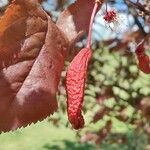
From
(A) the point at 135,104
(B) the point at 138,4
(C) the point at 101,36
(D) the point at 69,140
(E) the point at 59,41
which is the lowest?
(D) the point at 69,140

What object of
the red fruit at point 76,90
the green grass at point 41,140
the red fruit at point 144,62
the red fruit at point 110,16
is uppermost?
the red fruit at point 76,90

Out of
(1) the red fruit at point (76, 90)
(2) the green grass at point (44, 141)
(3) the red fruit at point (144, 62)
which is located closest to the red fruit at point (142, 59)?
(3) the red fruit at point (144, 62)

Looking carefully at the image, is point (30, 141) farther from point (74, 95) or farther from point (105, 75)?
point (74, 95)

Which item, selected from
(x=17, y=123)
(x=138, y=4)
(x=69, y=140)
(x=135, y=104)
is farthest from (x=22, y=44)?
(x=69, y=140)

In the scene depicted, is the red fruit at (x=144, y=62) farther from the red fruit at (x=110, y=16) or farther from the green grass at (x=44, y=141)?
the green grass at (x=44, y=141)

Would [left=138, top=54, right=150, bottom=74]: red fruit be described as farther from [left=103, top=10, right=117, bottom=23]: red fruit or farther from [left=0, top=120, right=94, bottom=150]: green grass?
[left=0, top=120, right=94, bottom=150]: green grass

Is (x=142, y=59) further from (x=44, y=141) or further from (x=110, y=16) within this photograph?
(x=44, y=141)

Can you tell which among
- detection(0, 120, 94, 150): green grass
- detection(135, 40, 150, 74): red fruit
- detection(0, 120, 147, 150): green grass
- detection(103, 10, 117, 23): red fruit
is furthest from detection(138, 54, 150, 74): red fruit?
detection(0, 120, 94, 150): green grass

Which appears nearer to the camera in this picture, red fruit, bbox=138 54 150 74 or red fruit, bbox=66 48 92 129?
red fruit, bbox=66 48 92 129

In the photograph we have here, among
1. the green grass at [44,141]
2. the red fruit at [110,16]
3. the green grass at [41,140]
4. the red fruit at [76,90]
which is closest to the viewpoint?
the red fruit at [76,90]

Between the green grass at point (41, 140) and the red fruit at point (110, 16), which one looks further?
the green grass at point (41, 140)

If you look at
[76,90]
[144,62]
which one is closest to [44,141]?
[144,62]
